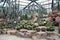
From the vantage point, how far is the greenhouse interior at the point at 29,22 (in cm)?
448

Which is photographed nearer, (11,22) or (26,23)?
(26,23)

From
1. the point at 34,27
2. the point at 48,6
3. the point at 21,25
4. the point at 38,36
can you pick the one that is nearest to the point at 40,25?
the point at 34,27

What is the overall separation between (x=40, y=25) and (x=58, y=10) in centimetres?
127

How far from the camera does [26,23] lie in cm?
543

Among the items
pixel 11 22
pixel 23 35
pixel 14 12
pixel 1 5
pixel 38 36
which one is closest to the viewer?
pixel 38 36

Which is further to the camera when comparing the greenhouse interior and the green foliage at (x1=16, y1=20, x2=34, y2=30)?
the green foliage at (x1=16, y1=20, x2=34, y2=30)

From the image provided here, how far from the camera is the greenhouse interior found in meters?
4.48

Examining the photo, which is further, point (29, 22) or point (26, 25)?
point (29, 22)

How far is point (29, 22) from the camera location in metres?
5.46

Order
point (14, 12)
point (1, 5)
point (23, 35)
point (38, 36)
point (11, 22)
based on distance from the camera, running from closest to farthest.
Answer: point (38, 36)
point (23, 35)
point (11, 22)
point (14, 12)
point (1, 5)

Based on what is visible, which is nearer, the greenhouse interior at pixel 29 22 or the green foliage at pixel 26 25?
the greenhouse interior at pixel 29 22

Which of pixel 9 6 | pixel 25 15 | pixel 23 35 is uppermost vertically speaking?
pixel 9 6

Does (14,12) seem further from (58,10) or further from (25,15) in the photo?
(58,10)

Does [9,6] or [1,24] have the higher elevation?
[9,6]
